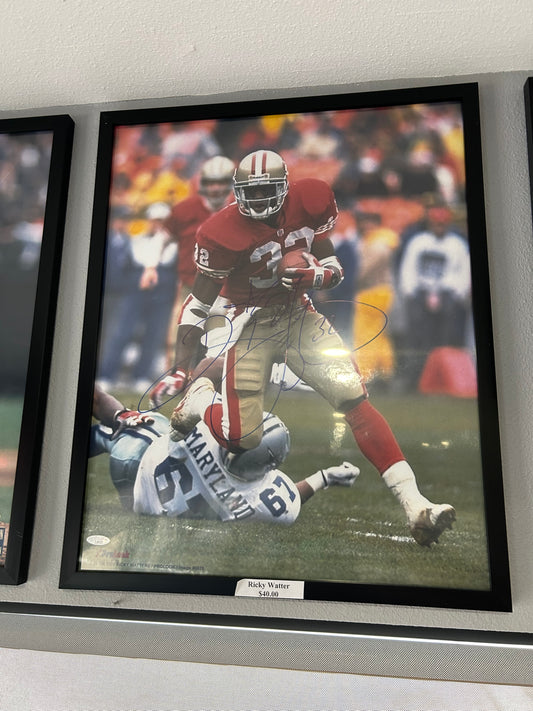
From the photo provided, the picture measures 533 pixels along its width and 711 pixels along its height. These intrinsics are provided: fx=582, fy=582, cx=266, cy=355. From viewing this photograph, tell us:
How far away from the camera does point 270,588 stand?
113 centimetres

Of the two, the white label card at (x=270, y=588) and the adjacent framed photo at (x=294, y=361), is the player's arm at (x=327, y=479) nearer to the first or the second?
the adjacent framed photo at (x=294, y=361)

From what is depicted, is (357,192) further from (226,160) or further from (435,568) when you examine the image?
(435,568)

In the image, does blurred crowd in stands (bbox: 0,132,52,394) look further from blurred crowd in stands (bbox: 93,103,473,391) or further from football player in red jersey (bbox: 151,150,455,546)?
football player in red jersey (bbox: 151,150,455,546)

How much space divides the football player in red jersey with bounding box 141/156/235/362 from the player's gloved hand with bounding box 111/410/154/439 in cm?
26

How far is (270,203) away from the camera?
1306 millimetres

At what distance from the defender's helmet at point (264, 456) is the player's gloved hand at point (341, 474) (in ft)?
Answer: 0.31

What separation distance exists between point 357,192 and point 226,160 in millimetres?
313

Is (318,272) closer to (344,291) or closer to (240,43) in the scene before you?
(344,291)

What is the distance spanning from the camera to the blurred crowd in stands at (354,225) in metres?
1.22

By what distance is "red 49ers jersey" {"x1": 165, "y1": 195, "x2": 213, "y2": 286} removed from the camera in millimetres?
1309

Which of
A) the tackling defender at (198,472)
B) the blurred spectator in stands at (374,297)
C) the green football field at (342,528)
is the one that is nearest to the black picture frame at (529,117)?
the blurred spectator in stands at (374,297)

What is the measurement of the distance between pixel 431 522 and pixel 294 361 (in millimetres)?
417

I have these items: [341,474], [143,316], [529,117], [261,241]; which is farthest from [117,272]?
[529,117]
